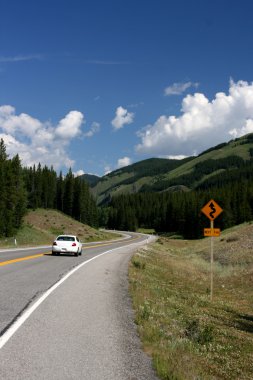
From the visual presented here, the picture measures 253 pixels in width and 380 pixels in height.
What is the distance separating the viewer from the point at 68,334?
308 inches

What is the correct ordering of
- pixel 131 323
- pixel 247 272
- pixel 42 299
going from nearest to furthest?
pixel 131 323
pixel 42 299
pixel 247 272

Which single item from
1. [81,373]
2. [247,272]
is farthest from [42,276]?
[247,272]

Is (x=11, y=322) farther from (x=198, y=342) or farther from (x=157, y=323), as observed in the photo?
(x=198, y=342)

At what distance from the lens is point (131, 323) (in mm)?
9211

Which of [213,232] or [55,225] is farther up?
[55,225]

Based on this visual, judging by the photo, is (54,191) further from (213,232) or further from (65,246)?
(213,232)

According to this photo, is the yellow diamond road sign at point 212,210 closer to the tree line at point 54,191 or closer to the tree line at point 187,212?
the tree line at point 54,191

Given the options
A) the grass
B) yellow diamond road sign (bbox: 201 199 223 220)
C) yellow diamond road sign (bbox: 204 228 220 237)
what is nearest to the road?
the grass

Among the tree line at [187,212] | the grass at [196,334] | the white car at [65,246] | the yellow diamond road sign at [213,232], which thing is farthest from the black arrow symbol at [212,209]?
the tree line at [187,212]

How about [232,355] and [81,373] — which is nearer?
[81,373]

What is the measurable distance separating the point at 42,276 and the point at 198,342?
9.28 metres

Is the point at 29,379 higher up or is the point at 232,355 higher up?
the point at 29,379

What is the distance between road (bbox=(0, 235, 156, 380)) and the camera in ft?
19.1

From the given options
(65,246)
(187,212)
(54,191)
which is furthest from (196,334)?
(187,212)
